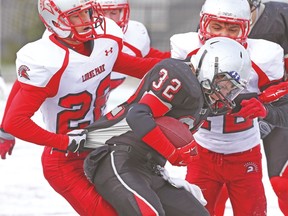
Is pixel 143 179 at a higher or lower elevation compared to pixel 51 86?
lower

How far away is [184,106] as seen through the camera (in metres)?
3.63

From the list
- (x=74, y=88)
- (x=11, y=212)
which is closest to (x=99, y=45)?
(x=74, y=88)

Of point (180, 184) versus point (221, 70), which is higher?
point (221, 70)

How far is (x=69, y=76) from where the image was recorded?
3.79m

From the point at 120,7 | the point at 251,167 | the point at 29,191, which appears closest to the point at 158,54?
the point at 120,7

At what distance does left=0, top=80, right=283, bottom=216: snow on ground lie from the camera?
5340 millimetres

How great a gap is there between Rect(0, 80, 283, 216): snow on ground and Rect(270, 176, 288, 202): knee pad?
1.89ft

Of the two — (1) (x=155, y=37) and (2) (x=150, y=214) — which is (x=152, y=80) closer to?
(2) (x=150, y=214)

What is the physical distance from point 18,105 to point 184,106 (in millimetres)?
664

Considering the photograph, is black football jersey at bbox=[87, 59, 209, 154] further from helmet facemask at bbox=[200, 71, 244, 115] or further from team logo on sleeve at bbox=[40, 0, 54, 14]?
team logo on sleeve at bbox=[40, 0, 54, 14]

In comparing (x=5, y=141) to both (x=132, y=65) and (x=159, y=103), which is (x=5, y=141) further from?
(x=159, y=103)

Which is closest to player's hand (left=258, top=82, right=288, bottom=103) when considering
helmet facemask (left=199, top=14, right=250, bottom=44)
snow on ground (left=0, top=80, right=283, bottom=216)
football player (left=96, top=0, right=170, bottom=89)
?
helmet facemask (left=199, top=14, right=250, bottom=44)

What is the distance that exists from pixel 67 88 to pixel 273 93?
3.06 feet

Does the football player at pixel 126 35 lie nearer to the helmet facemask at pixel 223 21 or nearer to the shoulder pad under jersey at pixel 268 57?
the helmet facemask at pixel 223 21
